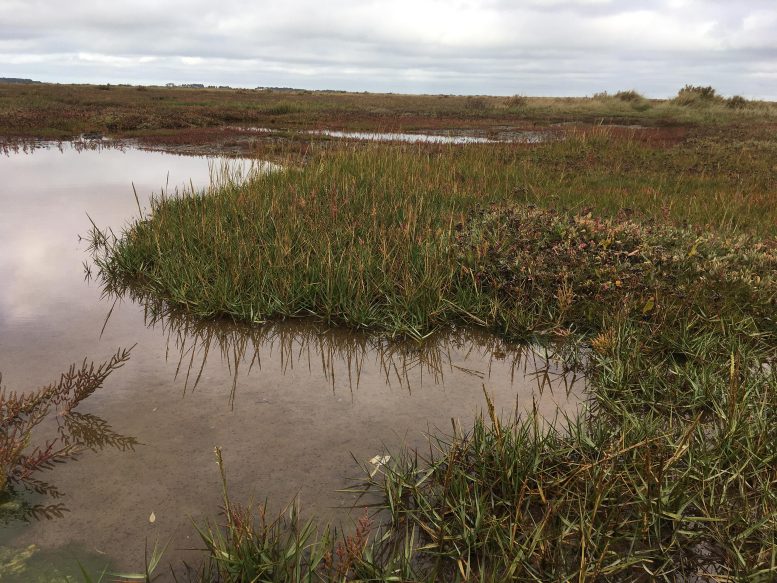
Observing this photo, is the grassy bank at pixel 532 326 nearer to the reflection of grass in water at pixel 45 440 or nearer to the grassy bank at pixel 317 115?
the reflection of grass in water at pixel 45 440

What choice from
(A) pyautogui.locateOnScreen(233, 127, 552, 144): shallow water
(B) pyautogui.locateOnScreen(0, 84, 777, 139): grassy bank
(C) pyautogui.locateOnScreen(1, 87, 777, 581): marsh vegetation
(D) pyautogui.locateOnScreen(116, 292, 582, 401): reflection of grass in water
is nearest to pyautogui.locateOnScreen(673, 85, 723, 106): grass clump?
(B) pyautogui.locateOnScreen(0, 84, 777, 139): grassy bank

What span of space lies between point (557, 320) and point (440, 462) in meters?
2.88

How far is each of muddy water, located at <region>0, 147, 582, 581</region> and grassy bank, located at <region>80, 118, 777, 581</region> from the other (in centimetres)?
26

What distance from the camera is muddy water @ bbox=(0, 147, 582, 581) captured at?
116 inches

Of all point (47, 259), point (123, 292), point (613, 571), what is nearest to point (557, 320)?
point (613, 571)

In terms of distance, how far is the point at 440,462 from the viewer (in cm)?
332

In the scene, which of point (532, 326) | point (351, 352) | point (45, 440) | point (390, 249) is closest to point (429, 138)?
point (390, 249)

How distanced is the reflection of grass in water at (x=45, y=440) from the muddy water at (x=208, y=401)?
8 cm

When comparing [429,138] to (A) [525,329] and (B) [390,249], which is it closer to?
(B) [390,249]

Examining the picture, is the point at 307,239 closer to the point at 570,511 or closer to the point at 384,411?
the point at 384,411

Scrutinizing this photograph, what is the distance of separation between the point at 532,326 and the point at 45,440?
14.7 feet

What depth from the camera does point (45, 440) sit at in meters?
3.59

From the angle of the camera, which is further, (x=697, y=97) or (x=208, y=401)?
(x=697, y=97)

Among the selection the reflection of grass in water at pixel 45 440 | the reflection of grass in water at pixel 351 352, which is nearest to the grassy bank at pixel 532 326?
the reflection of grass in water at pixel 351 352
